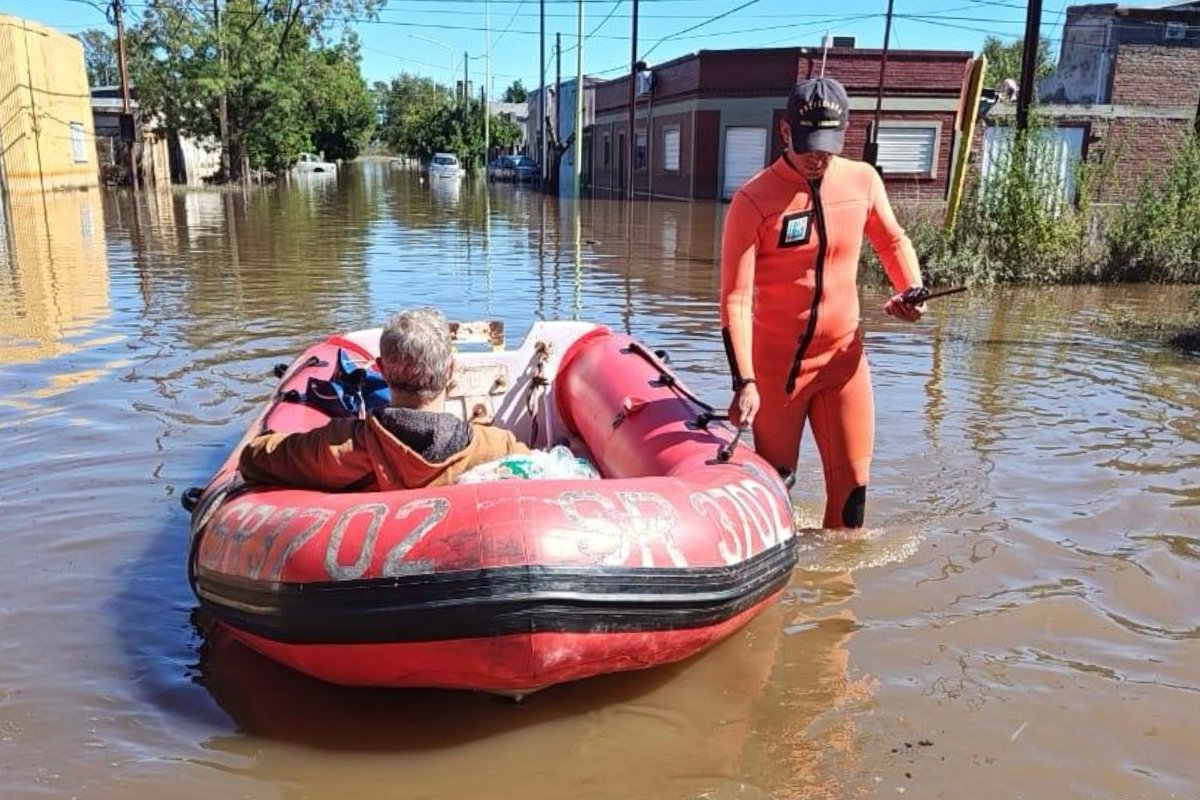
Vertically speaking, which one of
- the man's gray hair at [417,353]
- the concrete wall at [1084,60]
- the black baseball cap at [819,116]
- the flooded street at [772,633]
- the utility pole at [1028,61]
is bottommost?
the flooded street at [772,633]

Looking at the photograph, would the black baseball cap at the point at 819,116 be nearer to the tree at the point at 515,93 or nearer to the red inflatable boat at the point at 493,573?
the red inflatable boat at the point at 493,573

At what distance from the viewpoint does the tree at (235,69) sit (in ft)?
113

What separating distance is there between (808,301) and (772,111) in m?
23.8

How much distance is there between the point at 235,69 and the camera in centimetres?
3547

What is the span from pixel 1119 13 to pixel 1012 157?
16819mm

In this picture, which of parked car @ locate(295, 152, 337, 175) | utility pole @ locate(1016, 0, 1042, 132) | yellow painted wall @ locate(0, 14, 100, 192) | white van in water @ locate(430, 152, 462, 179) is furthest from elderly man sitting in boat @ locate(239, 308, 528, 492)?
parked car @ locate(295, 152, 337, 175)

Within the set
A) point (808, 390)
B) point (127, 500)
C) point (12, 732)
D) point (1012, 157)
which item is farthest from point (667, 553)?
point (1012, 157)

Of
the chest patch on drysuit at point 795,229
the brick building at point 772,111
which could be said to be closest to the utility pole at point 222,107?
the brick building at point 772,111

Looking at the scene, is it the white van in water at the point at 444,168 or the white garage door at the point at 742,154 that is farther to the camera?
the white van in water at the point at 444,168

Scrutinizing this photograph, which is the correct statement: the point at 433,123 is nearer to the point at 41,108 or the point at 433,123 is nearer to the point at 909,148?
the point at 41,108

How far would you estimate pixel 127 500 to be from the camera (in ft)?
16.4

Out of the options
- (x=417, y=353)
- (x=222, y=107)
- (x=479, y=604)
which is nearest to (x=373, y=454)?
(x=417, y=353)

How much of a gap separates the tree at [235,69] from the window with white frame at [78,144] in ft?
13.4

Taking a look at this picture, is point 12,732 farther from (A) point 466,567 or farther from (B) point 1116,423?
(B) point 1116,423
